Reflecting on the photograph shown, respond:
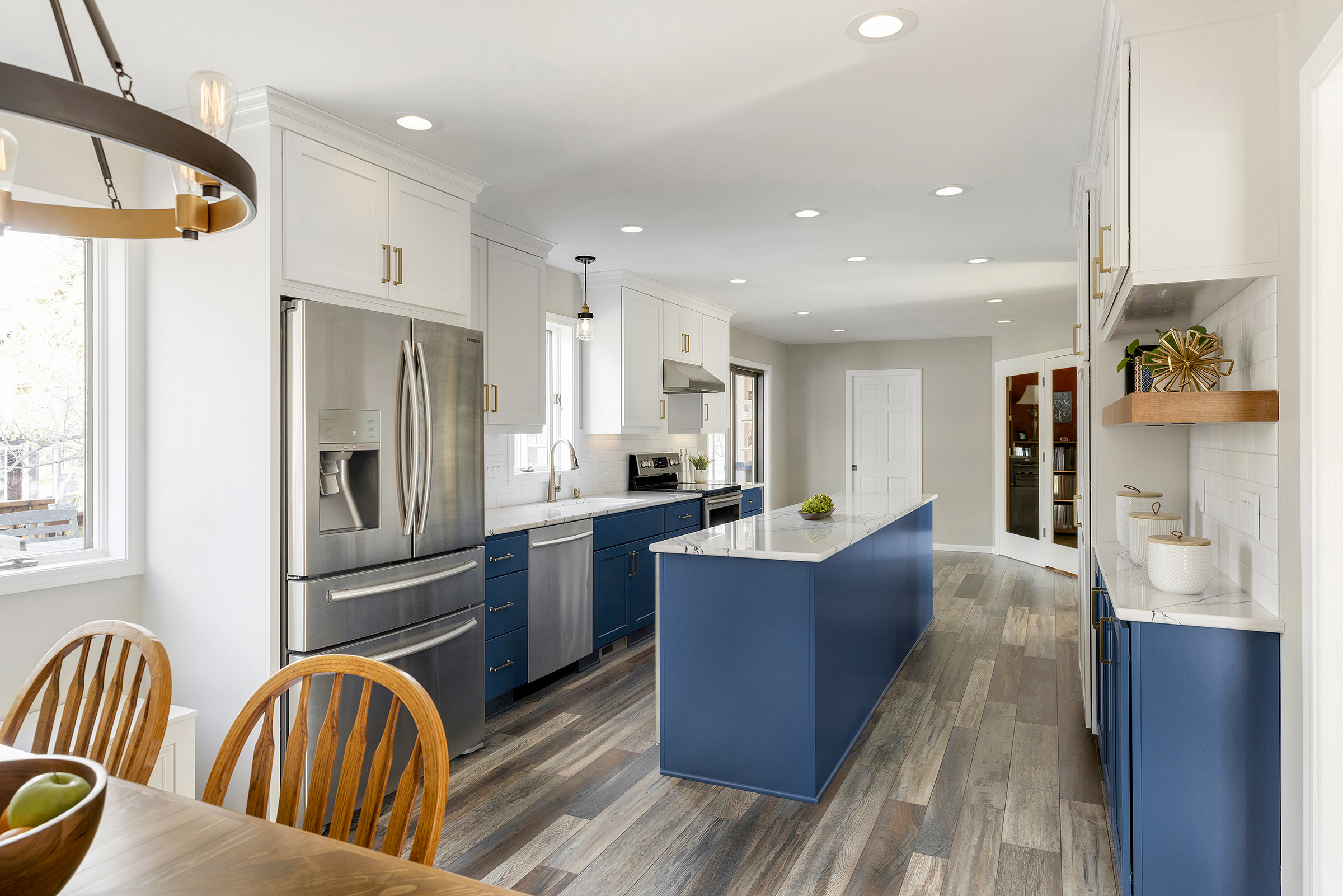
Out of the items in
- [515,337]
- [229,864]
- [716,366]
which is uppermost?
[716,366]

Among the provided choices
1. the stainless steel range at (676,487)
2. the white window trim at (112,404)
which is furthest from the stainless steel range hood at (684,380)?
the white window trim at (112,404)

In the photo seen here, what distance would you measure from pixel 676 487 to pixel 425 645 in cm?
328

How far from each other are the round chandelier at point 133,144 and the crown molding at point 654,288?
384 cm

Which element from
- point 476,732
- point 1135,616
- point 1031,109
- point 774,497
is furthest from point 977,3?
point 774,497

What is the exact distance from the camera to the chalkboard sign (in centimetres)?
716

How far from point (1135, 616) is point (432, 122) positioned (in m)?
2.58

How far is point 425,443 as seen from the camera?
9.42 feet

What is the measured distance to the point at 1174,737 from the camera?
1811mm

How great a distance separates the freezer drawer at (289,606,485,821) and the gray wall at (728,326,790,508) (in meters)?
5.10

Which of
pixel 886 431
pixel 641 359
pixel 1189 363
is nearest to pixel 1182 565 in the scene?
pixel 1189 363

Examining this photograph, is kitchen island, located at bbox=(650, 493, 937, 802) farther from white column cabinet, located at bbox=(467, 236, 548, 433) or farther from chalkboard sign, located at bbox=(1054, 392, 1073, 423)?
chalkboard sign, located at bbox=(1054, 392, 1073, 423)

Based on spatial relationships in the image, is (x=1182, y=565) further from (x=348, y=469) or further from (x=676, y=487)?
(x=676, y=487)

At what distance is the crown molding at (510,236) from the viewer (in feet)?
12.5

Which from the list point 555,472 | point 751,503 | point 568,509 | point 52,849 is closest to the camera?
point 52,849
